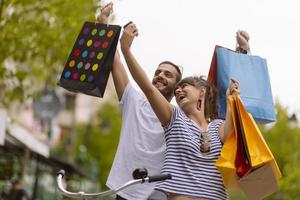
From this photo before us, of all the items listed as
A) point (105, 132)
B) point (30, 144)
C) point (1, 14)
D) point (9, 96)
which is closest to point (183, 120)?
point (1, 14)

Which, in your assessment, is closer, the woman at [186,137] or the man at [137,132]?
the woman at [186,137]

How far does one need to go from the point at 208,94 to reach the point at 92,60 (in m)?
0.79

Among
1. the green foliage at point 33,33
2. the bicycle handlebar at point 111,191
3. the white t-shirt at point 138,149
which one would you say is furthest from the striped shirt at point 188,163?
the green foliage at point 33,33

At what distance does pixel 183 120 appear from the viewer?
534 cm

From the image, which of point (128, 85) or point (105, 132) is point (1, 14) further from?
point (105, 132)

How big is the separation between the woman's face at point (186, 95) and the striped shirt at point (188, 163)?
12 cm

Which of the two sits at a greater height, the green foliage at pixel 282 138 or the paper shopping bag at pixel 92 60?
the paper shopping bag at pixel 92 60

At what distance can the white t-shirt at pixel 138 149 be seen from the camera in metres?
5.47

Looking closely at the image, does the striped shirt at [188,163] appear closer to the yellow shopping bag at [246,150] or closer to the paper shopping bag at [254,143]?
the yellow shopping bag at [246,150]

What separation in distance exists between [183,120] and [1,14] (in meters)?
10.3

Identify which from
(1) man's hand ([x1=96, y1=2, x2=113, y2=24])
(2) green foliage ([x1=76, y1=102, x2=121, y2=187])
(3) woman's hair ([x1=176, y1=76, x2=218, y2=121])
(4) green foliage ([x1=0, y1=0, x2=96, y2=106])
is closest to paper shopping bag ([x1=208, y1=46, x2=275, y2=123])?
(3) woman's hair ([x1=176, y1=76, x2=218, y2=121])

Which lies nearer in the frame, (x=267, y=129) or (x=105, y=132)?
(x=267, y=129)

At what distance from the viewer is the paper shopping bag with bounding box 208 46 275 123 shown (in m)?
5.84

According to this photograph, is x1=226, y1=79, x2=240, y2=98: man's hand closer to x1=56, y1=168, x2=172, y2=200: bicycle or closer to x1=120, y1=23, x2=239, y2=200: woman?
x1=120, y1=23, x2=239, y2=200: woman
